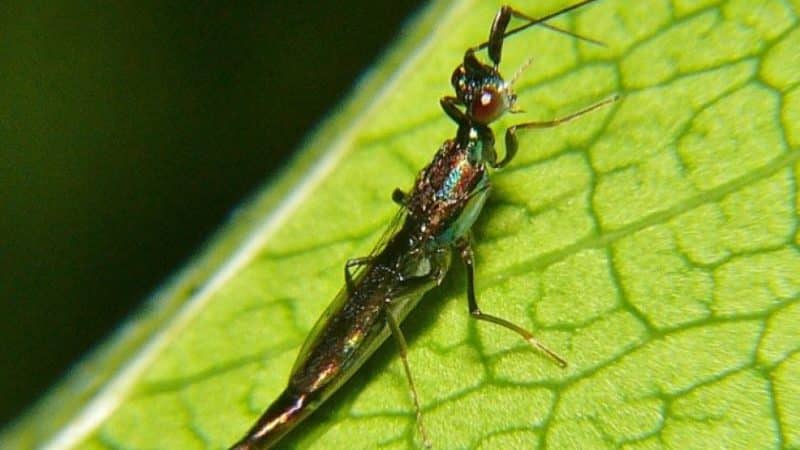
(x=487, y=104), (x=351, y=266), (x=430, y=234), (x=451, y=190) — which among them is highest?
(x=487, y=104)

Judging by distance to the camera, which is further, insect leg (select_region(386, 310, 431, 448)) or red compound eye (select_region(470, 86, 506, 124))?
red compound eye (select_region(470, 86, 506, 124))

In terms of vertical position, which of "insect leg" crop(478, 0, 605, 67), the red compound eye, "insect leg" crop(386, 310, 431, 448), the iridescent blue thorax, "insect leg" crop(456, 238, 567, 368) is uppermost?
"insect leg" crop(478, 0, 605, 67)

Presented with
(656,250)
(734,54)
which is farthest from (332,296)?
(734,54)

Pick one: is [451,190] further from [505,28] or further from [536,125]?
[505,28]

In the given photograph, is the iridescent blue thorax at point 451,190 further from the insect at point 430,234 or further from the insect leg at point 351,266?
the insect leg at point 351,266

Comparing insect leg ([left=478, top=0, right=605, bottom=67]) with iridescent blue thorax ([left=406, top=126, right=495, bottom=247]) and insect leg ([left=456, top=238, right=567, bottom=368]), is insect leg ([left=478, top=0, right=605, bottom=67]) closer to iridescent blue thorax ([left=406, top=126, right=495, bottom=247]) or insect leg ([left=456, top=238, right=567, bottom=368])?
iridescent blue thorax ([left=406, top=126, right=495, bottom=247])

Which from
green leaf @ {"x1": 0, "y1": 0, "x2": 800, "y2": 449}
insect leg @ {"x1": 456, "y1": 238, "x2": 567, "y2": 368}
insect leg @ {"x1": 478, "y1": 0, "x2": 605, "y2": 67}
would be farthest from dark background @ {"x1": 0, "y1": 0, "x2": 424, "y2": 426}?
insect leg @ {"x1": 456, "y1": 238, "x2": 567, "y2": 368}

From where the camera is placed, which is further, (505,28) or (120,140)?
(120,140)

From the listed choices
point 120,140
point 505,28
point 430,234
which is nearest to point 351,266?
point 430,234
